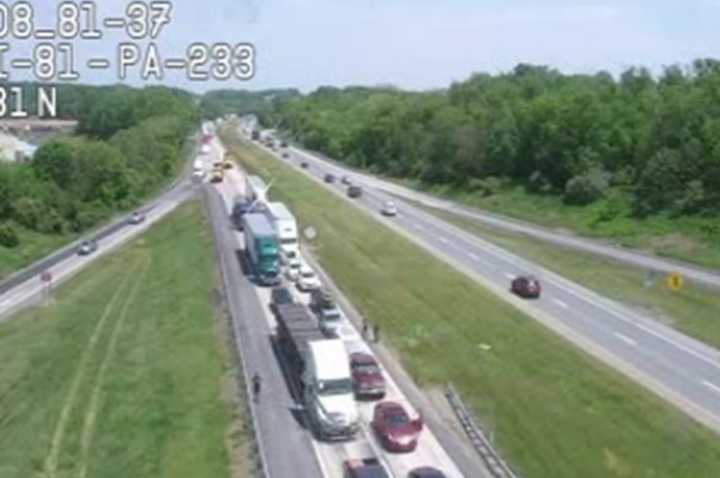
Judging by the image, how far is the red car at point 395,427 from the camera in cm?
4334

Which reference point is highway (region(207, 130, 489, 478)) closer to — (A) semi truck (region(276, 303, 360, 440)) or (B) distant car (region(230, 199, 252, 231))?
(A) semi truck (region(276, 303, 360, 440))

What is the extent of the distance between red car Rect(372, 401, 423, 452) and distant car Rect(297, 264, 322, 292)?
93.1ft

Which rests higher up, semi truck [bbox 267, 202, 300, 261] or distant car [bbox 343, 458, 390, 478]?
semi truck [bbox 267, 202, 300, 261]

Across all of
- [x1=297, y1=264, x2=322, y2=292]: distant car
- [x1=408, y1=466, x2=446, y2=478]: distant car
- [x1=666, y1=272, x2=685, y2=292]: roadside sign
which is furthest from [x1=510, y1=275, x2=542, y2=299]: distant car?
[x1=408, y1=466, x2=446, y2=478]: distant car

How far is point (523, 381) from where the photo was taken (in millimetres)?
53719

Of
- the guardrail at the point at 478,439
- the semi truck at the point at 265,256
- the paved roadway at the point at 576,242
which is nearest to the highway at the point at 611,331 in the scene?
the paved roadway at the point at 576,242

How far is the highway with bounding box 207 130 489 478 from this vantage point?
42094mm

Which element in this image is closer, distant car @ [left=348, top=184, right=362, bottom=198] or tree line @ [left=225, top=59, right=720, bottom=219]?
tree line @ [left=225, top=59, right=720, bottom=219]

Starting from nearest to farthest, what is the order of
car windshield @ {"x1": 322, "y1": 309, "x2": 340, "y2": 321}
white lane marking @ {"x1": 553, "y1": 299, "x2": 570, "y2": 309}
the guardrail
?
the guardrail
car windshield @ {"x1": 322, "y1": 309, "x2": 340, "y2": 321}
white lane marking @ {"x1": 553, "y1": 299, "x2": 570, "y2": 309}

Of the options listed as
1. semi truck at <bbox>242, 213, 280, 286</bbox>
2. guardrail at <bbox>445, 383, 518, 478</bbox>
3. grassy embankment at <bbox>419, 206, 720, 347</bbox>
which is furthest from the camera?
semi truck at <bbox>242, 213, 280, 286</bbox>

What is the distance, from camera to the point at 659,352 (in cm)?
6025

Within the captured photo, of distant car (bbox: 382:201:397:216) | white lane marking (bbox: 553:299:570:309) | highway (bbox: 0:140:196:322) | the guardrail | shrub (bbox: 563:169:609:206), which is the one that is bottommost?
highway (bbox: 0:140:196:322)

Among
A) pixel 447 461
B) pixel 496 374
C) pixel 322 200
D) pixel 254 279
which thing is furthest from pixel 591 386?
pixel 322 200

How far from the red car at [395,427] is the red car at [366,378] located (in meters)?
3.70
